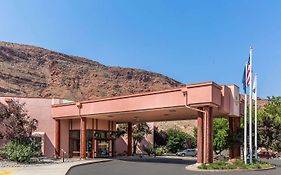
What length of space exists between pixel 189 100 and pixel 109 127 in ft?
58.8

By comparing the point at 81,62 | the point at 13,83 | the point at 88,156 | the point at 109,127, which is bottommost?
the point at 88,156

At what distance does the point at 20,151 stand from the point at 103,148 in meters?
14.4

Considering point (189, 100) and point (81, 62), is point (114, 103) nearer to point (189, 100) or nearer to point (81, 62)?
point (189, 100)

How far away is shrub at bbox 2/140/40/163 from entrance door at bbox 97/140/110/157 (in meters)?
11.2

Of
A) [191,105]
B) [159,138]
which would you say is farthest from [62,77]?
[191,105]

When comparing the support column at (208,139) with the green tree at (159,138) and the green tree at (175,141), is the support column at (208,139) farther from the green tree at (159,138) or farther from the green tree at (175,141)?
the green tree at (175,141)

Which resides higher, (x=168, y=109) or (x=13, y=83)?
(x=13, y=83)

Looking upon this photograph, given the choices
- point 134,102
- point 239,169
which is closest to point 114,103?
point 134,102

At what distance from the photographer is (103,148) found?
45.8 meters

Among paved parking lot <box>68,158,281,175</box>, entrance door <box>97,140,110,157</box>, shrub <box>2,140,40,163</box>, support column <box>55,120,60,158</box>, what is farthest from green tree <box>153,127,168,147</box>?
paved parking lot <box>68,158,281,175</box>

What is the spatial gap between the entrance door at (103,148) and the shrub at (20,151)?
11.2 meters

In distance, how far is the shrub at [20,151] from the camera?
32375 millimetres

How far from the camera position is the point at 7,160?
33.2 m

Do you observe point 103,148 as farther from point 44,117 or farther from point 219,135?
point 219,135
